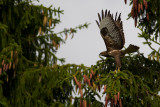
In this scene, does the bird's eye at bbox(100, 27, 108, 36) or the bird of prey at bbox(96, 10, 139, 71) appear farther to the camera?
the bird's eye at bbox(100, 27, 108, 36)

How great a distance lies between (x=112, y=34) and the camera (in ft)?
14.3

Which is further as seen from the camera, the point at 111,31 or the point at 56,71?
the point at 56,71

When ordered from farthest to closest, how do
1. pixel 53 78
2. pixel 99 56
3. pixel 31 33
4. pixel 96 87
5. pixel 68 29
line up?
pixel 68 29 < pixel 31 33 < pixel 53 78 < pixel 99 56 < pixel 96 87

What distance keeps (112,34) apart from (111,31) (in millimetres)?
52

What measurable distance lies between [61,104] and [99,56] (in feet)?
5.20

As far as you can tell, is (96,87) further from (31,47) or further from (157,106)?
(31,47)

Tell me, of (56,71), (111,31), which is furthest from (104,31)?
(56,71)

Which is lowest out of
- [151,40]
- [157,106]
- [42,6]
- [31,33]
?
[157,106]

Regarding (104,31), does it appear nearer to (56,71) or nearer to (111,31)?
(111,31)

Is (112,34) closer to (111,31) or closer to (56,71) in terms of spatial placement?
(111,31)

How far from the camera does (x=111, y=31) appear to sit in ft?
14.4

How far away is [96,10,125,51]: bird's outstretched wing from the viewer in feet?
13.9

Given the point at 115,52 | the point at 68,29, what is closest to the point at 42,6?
the point at 68,29

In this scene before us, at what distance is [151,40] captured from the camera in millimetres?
5113
